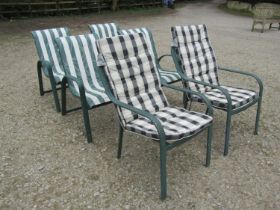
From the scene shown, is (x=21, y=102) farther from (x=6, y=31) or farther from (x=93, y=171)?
(x=6, y=31)

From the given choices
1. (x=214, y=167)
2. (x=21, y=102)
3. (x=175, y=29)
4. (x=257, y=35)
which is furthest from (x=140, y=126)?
(x=257, y=35)

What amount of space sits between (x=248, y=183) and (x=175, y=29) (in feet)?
6.48

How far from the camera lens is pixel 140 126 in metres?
2.88

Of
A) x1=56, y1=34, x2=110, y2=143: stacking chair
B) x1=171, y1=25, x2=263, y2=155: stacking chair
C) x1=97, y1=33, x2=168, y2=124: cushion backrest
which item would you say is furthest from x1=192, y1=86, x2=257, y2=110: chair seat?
x1=56, y1=34, x2=110, y2=143: stacking chair

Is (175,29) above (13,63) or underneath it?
above

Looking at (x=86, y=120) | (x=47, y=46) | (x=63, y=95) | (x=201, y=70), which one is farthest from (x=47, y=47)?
(x=201, y=70)

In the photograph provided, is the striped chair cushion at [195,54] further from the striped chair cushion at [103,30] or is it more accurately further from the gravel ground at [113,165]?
the striped chair cushion at [103,30]

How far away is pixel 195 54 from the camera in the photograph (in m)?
3.98

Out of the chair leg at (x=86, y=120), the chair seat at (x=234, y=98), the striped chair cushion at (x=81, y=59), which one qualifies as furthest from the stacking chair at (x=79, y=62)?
the chair seat at (x=234, y=98)

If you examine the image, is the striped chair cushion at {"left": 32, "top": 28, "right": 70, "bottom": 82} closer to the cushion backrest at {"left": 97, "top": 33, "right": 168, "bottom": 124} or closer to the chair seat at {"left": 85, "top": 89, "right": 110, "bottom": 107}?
the chair seat at {"left": 85, "top": 89, "right": 110, "bottom": 107}

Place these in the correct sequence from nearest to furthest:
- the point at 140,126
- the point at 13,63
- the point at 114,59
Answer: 1. the point at 140,126
2. the point at 114,59
3. the point at 13,63

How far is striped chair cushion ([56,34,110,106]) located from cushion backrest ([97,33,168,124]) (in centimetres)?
78

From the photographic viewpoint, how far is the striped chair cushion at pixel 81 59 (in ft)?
13.1

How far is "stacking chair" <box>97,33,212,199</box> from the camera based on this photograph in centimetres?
274
